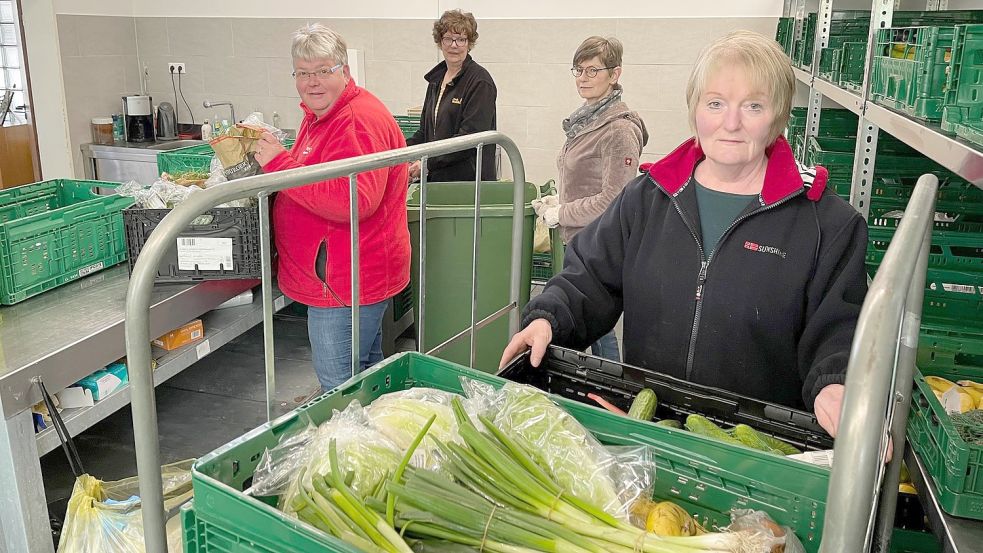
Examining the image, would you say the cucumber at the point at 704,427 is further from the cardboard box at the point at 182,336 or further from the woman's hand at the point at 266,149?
the cardboard box at the point at 182,336

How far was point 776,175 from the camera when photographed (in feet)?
5.15

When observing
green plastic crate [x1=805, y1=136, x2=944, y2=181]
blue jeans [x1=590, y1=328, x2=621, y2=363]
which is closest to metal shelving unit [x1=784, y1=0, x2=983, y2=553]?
green plastic crate [x1=805, y1=136, x2=944, y2=181]

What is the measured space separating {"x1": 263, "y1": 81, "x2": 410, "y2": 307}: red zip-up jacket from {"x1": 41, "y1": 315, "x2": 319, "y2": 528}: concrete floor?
0.60 metres

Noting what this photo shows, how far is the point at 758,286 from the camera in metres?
1.58

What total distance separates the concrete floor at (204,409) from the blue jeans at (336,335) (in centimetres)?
29

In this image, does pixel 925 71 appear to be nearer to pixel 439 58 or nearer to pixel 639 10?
pixel 639 10

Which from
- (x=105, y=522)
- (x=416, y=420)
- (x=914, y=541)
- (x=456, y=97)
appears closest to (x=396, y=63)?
(x=456, y=97)

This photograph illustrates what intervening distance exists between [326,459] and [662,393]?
26.7 inches

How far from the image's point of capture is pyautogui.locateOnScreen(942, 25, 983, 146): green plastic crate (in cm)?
120

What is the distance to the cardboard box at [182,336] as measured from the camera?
Answer: 2.85m

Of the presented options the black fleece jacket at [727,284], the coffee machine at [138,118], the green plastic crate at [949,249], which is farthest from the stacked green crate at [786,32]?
the coffee machine at [138,118]

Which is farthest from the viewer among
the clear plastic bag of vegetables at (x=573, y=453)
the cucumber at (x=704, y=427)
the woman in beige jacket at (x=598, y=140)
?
the woman in beige jacket at (x=598, y=140)

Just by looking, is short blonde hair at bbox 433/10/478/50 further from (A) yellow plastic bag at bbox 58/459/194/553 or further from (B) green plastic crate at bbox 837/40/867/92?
(A) yellow plastic bag at bbox 58/459/194/553

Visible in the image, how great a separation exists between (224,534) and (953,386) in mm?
1349
